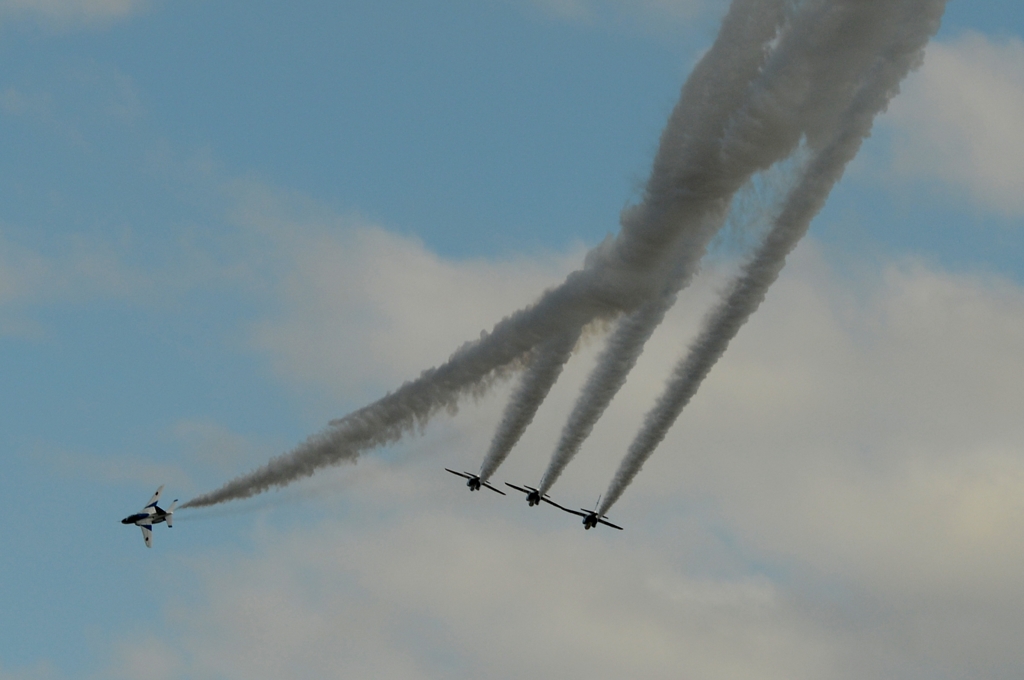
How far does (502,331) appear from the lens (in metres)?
48.3

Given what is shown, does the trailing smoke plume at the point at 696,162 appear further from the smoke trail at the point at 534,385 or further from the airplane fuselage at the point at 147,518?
the airplane fuselage at the point at 147,518

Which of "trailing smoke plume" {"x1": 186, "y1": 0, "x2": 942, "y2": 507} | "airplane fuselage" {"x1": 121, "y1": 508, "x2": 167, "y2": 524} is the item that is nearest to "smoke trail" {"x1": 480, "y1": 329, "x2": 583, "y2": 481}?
"trailing smoke plume" {"x1": 186, "y1": 0, "x2": 942, "y2": 507}

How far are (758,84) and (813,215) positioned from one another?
139 inches

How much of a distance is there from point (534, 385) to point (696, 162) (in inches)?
452

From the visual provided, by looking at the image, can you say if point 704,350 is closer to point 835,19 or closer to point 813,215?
point 813,215

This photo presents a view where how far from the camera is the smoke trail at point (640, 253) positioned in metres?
36.8

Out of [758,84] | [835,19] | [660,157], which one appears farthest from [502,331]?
[835,19]

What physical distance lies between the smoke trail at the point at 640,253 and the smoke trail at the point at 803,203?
47.7 inches

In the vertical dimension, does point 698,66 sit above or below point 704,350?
above

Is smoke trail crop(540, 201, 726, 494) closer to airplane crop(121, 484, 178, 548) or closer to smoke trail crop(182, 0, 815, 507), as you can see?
smoke trail crop(182, 0, 815, 507)

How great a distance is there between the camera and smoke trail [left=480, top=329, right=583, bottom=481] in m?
47.1

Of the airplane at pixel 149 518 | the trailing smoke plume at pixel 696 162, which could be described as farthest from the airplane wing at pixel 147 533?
the trailing smoke plume at pixel 696 162

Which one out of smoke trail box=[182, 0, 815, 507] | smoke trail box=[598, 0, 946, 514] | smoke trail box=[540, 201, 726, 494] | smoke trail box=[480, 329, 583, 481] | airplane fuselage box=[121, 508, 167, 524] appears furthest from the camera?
airplane fuselage box=[121, 508, 167, 524]

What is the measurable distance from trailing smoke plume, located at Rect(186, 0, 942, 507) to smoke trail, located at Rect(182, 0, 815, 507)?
0.03m
